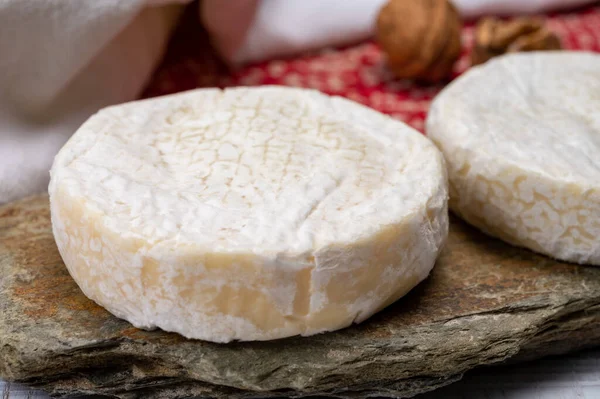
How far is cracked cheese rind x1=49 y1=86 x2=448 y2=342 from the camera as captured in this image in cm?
134

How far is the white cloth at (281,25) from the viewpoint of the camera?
279 centimetres

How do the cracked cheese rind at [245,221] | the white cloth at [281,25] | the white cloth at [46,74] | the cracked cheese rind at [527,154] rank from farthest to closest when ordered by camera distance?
the white cloth at [281,25], the white cloth at [46,74], the cracked cheese rind at [527,154], the cracked cheese rind at [245,221]

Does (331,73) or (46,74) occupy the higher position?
(46,74)

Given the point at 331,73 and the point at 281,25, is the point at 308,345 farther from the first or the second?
the point at 281,25

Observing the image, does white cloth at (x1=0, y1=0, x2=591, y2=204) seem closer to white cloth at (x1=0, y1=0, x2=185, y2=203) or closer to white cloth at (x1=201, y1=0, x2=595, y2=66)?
white cloth at (x1=0, y1=0, x2=185, y2=203)

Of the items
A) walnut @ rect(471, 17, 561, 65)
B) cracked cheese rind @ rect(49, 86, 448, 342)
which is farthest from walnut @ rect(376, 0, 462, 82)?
cracked cheese rind @ rect(49, 86, 448, 342)

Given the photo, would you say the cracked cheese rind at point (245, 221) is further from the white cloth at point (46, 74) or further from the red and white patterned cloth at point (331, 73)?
the red and white patterned cloth at point (331, 73)

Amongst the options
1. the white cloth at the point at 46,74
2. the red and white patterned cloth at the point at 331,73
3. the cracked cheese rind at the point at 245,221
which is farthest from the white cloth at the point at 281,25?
the cracked cheese rind at the point at 245,221

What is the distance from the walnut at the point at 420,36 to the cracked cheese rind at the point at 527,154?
0.58 meters

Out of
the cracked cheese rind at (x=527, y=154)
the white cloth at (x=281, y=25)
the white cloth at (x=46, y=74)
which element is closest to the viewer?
the cracked cheese rind at (x=527, y=154)

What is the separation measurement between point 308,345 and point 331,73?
5.03 feet

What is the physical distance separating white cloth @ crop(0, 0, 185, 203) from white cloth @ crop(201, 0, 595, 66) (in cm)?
57

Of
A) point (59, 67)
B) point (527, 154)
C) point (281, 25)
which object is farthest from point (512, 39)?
point (59, 67)

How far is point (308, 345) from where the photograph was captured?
56.9 inches
